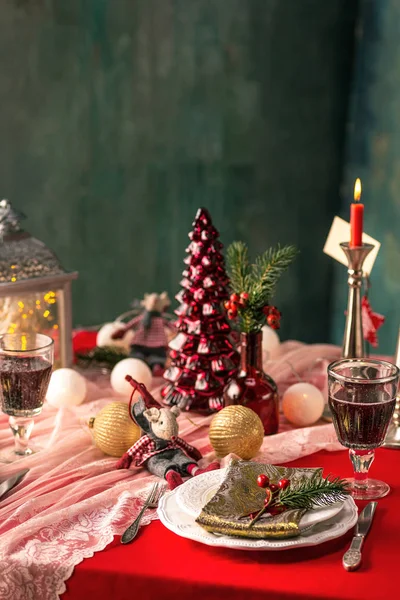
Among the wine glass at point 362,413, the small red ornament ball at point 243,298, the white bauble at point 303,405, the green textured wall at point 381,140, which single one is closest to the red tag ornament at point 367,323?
the white bauble at point 303,405

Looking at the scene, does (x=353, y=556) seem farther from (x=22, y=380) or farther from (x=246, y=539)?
(x=22, y=380)

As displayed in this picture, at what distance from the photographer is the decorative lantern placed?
6.03 ft

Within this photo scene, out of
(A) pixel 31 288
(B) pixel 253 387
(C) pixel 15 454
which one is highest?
(A) pixel 31 288

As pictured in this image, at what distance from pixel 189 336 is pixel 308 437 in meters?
0.35

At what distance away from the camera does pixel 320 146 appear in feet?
11.9

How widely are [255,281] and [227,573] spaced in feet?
2.22

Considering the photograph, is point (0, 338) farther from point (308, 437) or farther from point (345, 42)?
point (345, 42)

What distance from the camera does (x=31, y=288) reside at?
73.5 inches

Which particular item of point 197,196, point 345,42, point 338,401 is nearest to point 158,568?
point 338,401

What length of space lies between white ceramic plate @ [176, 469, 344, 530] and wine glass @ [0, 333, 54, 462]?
0.36 metres

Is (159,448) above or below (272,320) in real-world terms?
below

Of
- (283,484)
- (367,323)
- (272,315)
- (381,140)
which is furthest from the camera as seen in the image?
(381,140)

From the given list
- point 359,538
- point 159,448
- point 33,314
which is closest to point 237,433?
point 159,448

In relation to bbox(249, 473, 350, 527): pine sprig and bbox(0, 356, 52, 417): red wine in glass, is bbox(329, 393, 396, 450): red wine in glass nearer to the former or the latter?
bbox(249, 473, 350, 527): pine sprig
